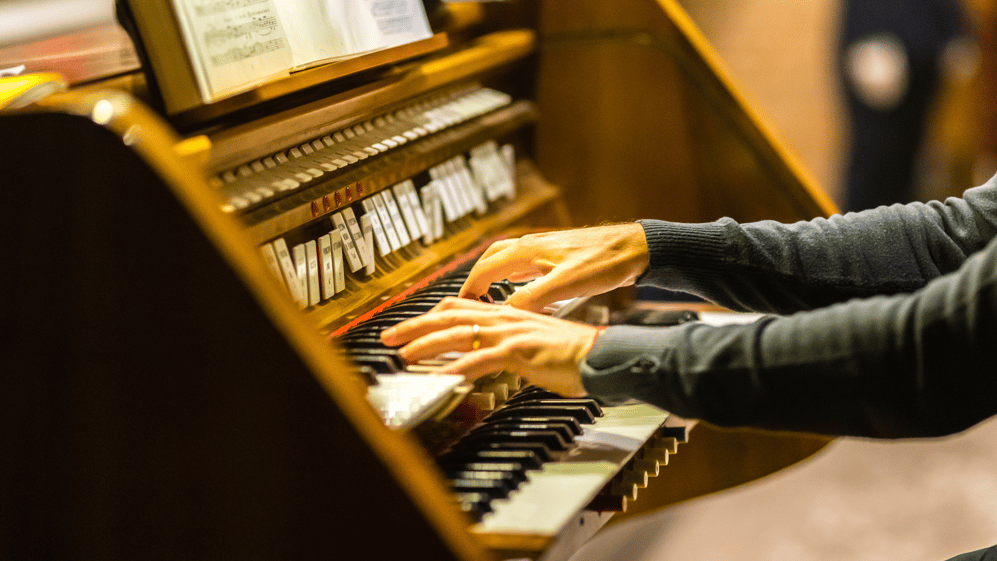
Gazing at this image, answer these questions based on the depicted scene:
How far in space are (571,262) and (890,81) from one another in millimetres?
2931

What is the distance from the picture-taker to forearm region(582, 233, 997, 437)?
0.79 meters

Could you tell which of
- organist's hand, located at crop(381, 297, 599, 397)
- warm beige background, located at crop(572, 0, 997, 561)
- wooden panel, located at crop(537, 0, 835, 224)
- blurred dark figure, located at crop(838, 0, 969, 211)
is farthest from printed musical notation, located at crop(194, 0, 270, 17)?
blurred dark figure, located at crop(838, 0, 969, 211)

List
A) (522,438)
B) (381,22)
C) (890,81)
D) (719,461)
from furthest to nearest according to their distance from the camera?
1. (890,81)
2. (719,461)
3. (381,22)
4. (522,438)

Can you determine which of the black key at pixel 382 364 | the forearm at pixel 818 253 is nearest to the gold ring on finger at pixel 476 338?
the black key at pixel 382 364

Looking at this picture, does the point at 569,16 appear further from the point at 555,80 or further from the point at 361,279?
the point at 361,279

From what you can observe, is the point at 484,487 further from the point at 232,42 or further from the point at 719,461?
the point at 719,461

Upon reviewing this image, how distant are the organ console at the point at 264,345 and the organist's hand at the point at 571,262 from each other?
119 millimetres

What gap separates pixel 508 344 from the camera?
3.09ft

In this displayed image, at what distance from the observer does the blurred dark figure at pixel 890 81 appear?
3426 mm

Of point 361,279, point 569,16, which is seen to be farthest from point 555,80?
point 361,279

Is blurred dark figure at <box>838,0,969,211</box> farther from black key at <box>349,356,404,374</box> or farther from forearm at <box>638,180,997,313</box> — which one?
black key at <box>349,356,404,374</box>

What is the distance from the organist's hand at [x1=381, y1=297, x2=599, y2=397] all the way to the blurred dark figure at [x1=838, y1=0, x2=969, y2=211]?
3.09 meters

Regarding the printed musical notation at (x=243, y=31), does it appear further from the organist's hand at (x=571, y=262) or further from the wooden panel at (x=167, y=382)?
the organist's hand at (x=571, y=262)

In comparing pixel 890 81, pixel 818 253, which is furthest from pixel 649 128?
pixel 890 81
